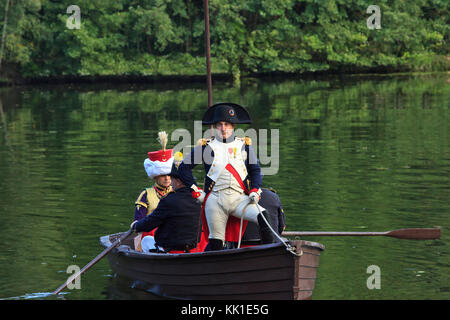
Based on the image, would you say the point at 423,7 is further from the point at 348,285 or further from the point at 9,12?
the point at 348,285

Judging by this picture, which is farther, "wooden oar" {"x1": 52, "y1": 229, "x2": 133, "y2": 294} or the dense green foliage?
the dense green foliage

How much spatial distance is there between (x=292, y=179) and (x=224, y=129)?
29.9 feet

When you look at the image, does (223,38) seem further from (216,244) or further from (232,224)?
(216,244)

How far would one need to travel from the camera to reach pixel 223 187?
34.1 ft

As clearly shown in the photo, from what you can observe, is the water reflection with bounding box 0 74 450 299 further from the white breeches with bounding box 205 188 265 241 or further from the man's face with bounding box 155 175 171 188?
the man's face with bounding box 155 175 171 188

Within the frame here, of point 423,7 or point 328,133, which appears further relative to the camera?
point 423,7

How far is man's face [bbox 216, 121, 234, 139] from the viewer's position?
1038cm

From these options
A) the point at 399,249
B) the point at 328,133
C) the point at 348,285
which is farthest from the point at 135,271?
the point at 328,133

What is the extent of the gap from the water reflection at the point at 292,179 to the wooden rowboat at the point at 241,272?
0.91 metres

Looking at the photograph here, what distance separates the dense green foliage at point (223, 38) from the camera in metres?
60.5

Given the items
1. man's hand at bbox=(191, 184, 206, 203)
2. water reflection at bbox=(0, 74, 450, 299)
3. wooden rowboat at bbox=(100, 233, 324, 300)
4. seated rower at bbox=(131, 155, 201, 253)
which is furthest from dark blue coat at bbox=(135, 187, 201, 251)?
water reflection at bbox=(0, 74, 450, 299)

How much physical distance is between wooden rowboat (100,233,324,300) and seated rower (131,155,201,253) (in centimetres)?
31

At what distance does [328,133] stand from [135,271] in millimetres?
17544
